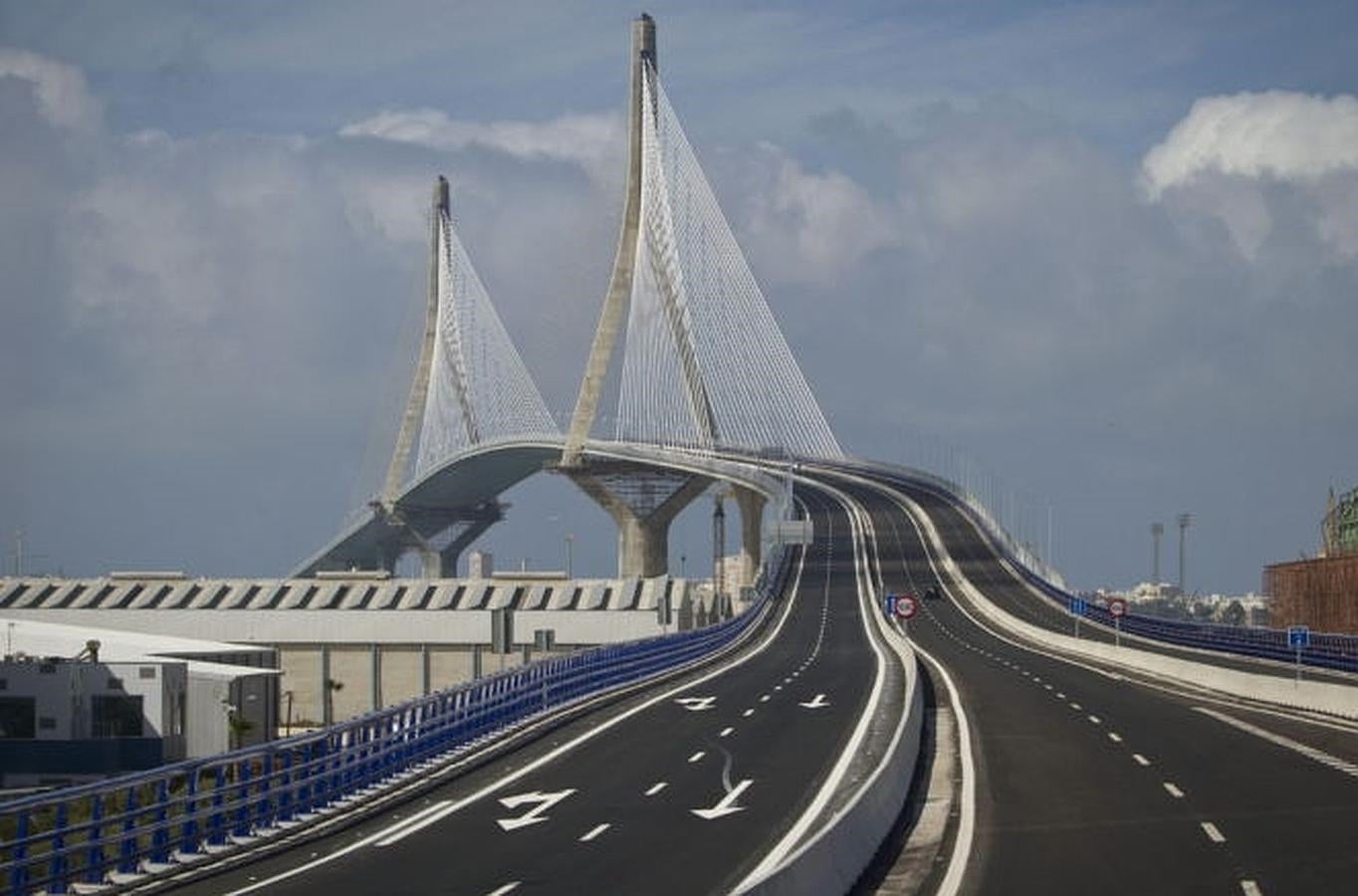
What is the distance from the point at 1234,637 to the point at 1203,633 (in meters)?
4.26

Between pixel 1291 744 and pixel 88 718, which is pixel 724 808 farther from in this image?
pixel 88 718

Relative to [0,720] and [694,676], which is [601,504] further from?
[0,720]

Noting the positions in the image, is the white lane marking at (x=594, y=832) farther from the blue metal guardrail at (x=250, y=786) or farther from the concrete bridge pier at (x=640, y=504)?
the concrete bridge pier at (x=640, y=504)

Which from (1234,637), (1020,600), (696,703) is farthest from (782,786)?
(1020,600)

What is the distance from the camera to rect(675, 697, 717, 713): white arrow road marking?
2135 inches

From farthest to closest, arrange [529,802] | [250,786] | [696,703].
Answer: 1. [696,703]
2. [529,802]
3. [250,786]

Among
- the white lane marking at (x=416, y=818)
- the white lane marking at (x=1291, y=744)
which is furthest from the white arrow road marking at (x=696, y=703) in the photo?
the white lane marking at (x=416, y=818)

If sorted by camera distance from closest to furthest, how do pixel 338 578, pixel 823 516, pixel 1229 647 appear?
pixel 1229 647 < pixel 338 578 < pixel 823 516

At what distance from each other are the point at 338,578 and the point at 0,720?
3520 inches

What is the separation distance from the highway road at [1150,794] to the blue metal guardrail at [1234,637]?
541 inches

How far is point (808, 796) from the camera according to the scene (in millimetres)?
33500

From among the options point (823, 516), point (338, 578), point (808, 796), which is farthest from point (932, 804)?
point (823, 516)

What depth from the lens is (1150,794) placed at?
1320 inches

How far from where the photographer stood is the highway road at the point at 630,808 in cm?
2559
